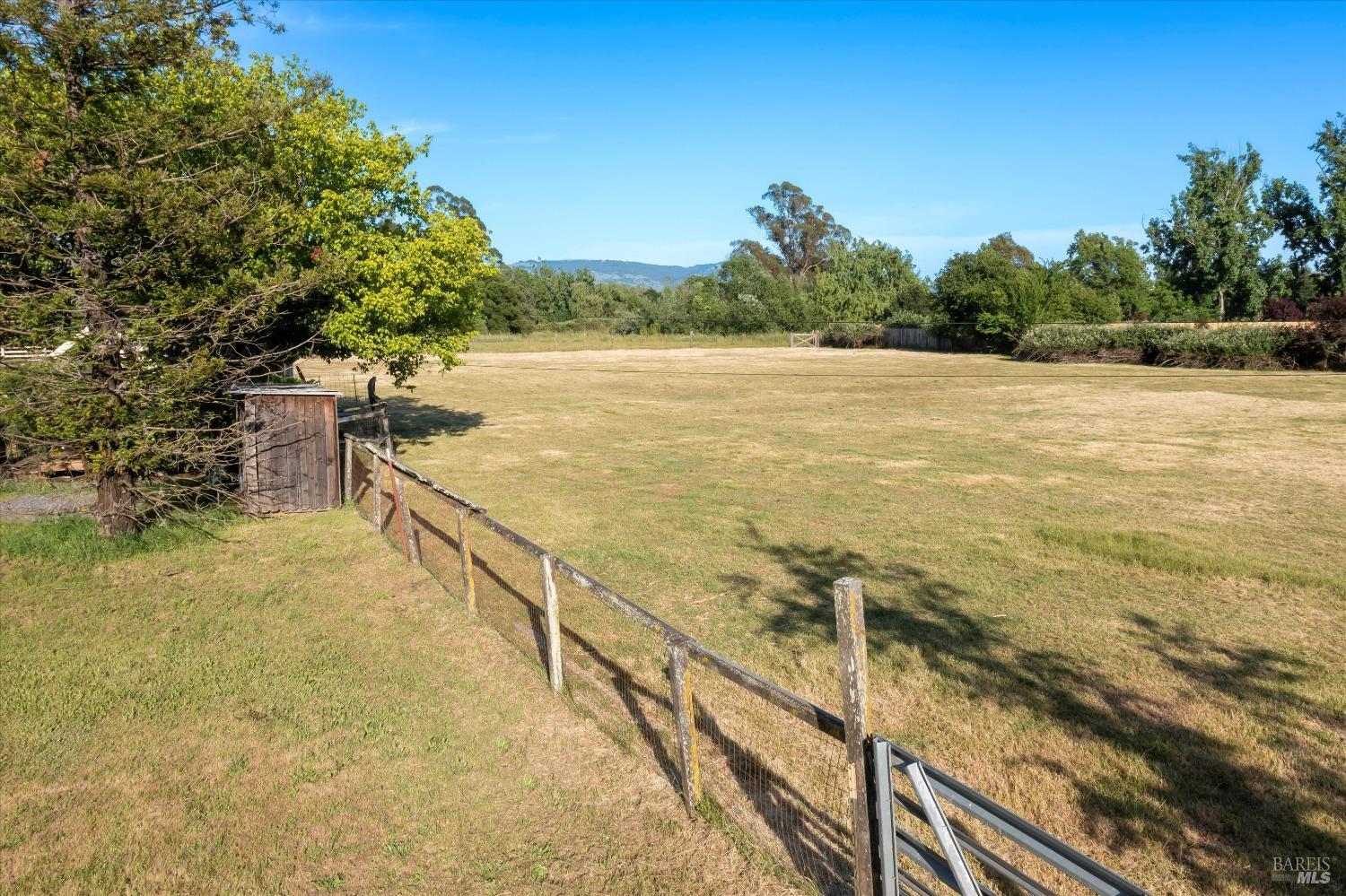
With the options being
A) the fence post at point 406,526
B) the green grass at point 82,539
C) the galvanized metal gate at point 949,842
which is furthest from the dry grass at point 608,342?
the galvanized metal gate at point 949,842

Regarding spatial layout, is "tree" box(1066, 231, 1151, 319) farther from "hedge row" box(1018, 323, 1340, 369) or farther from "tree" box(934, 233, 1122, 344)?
"hedge row" box(1018, 323, 1340, 369)

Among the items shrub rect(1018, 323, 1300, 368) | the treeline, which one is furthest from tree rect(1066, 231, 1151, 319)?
shrub rect(1018, 323, 1300, 368)

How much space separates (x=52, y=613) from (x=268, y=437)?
552 centimetres

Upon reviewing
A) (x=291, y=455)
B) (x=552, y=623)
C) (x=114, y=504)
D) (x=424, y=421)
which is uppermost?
(x=291, y=455)

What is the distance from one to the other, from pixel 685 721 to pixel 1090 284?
8335 cm

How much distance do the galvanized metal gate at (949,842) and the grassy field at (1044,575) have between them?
1743mm

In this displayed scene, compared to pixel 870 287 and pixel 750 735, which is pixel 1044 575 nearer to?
pixel 750 735

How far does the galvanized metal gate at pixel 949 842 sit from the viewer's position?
9.89 feet

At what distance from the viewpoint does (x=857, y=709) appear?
389cm

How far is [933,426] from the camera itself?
2328cm

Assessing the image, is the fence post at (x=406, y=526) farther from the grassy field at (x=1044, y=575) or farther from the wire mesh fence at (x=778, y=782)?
the wire mesh fence at (x=778, y=782)

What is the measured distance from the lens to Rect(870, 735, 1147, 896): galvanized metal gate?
302 centimetres

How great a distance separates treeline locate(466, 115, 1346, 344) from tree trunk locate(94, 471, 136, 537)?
41390mm

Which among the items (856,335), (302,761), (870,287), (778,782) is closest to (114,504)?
(302,761)
